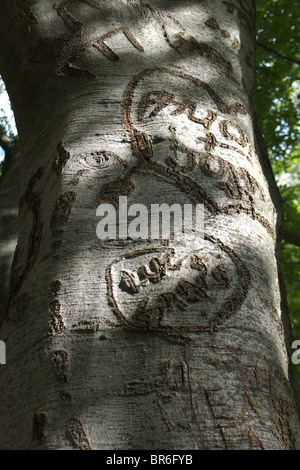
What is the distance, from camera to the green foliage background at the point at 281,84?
4.43 m

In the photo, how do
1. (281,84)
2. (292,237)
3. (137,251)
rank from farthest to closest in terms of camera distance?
(281,84) < (292,237) < (137,251)

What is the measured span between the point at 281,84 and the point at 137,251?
4871mm

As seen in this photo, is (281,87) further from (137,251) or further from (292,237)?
(137,251)

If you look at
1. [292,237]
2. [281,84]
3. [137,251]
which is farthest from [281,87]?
[137,251]

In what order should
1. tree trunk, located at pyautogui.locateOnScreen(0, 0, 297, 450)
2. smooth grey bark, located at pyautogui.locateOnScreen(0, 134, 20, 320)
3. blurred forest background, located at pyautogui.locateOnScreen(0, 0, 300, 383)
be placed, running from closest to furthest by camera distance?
tree trunk, located at pyautogui.locateOnScreen(0, 0, 297, 450) < smooth grey bark, located at pyautogui.locateOnScreen(0, 134, 20, 320) < blurred forest background, located at pyautogui.locateOnScreen(0, 0, 300, 383)

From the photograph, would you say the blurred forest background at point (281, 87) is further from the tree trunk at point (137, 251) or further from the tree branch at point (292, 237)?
the tree trunk at point (137, 251)

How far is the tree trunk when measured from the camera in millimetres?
1010

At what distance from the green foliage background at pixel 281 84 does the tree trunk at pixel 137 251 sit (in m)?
3.00

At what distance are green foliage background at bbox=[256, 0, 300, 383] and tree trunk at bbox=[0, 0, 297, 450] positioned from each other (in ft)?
9.85

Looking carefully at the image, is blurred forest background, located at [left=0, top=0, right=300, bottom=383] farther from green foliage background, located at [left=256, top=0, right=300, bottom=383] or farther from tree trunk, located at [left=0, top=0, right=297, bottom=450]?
tree trunk, located at [left=0, top=0, right=297, bottom=450]

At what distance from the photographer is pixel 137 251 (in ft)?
3.87

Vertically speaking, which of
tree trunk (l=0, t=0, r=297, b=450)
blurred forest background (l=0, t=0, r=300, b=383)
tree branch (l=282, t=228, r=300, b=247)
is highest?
blurred forest background (l=0, t=0, r=300, b=383)

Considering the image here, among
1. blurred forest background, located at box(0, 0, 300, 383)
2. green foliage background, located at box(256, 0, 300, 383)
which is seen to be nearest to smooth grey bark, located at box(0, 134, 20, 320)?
blurred forest background, located at box(0, 0, 300, 383)
